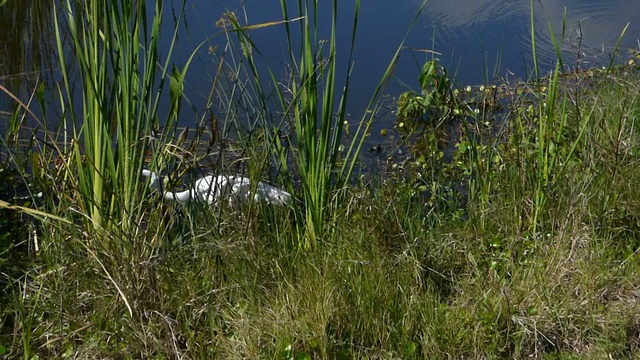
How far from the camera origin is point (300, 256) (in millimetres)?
2445

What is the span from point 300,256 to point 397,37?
10.3ft

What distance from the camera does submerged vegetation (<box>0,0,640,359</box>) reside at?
7.20ft

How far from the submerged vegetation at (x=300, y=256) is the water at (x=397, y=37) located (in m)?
1.66

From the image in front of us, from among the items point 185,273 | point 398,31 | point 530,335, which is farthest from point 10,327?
point 398,31

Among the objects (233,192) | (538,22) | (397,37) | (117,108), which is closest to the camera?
(117,108)

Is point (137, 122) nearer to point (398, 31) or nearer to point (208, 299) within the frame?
point (208, 299)

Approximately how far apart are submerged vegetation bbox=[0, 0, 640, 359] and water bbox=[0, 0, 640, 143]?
166cm

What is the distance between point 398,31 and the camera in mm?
5422

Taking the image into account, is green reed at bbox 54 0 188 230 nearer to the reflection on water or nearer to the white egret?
the white egret

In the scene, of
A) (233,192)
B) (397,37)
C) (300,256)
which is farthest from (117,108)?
(397,37)

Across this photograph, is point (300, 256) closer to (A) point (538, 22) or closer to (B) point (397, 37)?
(B) point (397, 37)

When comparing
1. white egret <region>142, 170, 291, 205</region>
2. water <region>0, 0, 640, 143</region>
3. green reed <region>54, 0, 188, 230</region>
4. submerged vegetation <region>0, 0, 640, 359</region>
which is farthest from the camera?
water <region>0, 0, 640, 143</region>

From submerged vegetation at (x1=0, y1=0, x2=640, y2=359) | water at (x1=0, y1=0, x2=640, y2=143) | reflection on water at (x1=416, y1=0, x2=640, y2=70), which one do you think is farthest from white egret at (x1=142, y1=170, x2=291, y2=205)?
reflection on water at (x1=416, y1=0, x2=640, y2=70)

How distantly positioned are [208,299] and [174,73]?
739 millimetres
